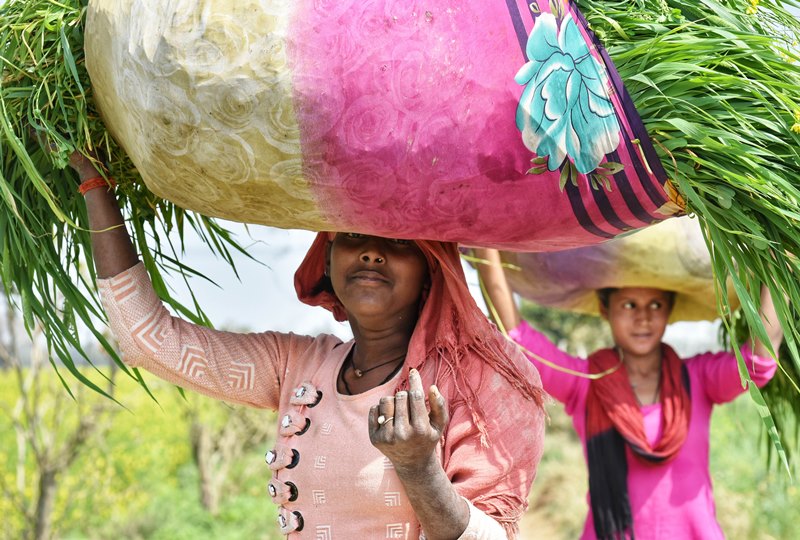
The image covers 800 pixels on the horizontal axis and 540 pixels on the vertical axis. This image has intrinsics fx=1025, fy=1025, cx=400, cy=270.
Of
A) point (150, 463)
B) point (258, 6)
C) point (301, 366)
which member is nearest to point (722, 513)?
point (150, 463)

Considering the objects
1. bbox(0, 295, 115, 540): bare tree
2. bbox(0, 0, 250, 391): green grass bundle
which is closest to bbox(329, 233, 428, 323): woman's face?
bbox(0, 0, 250, 391): green grass bundle

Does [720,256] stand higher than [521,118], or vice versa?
[521,118]

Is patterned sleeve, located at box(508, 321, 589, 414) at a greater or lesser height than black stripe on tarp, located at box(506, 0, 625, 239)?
lesser

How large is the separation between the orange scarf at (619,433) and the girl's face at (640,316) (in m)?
0.11

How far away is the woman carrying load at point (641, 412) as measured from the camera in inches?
125

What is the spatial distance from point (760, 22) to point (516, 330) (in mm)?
1503

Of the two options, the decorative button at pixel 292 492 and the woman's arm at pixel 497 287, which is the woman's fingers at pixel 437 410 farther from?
the woman's arm at pixel 497 287

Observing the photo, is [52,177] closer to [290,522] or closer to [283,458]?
[283,458]

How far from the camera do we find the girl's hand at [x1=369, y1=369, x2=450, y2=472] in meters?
1.64

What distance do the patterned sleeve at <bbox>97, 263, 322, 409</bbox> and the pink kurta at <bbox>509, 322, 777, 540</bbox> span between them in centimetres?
117

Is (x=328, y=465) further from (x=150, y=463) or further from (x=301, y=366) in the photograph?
(x=150, y=463)

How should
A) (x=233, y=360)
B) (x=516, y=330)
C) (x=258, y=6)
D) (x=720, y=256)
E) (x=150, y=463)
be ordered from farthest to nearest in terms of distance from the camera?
(x=150, y=463) → (x=516, y=330) → (x=233, y=360) → (x=720, y=256) → (x=258, y=6)

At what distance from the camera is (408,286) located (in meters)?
2.00

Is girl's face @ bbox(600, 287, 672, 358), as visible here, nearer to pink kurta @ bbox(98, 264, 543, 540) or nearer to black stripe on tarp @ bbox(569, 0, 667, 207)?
pink kurta @ bbox(98, 264, 543, 540)
